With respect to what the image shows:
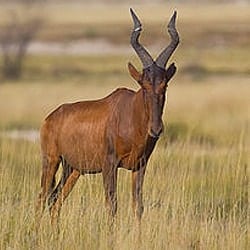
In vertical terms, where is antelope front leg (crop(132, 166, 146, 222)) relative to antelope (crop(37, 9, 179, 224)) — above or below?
below

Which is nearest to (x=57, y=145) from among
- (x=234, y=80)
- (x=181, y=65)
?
(x=234, y=80)

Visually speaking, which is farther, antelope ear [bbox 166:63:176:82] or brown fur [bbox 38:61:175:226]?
brown fur [bbox 38:61:175:226]

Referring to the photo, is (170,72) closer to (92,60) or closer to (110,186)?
(110,186)

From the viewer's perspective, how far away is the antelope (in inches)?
379

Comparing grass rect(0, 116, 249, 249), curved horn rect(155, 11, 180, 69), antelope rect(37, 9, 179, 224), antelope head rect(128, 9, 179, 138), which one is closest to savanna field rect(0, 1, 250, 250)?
grass rect(0, 116, 249, 249)

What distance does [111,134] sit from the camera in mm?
10203

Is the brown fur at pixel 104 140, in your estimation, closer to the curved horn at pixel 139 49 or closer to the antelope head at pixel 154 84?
the antelope head at pixel 154 84

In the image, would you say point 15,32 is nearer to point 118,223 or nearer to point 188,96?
point 188,96

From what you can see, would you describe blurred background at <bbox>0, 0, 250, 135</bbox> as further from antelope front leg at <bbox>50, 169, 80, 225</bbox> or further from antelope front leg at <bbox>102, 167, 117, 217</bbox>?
antelope front leg at <bbox>102, 167, 117, 217</bbox>

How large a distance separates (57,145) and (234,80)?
2223 cm

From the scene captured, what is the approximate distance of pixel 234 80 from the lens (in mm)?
32625

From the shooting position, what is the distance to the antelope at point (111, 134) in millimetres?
9627

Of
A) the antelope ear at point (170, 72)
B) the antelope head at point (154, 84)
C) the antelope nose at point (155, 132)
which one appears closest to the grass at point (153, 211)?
the antelope nose at point (155, 132)

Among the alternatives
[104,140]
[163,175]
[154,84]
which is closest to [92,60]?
[163,175]
